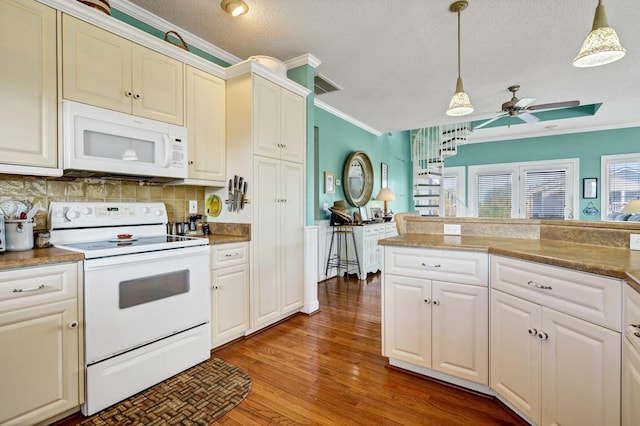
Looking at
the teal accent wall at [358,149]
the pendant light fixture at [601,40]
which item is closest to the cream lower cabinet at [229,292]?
the teal accent wall at [358,149]

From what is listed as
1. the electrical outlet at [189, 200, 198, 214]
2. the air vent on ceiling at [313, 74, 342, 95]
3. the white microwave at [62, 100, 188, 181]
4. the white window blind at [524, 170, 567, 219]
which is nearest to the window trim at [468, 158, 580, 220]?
the white window blind at [524, 170, 567, 219]

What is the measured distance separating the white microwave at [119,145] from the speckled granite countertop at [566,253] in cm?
171

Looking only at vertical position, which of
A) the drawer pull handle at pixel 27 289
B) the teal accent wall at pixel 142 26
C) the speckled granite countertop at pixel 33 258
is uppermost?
the teal accent wall at pixel 142 26

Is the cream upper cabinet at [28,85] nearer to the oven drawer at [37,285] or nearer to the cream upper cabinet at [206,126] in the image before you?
the oven drawer at [37,285]

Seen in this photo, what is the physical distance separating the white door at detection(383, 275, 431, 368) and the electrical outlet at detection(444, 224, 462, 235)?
63 centimetres

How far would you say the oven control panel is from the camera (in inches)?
77.2

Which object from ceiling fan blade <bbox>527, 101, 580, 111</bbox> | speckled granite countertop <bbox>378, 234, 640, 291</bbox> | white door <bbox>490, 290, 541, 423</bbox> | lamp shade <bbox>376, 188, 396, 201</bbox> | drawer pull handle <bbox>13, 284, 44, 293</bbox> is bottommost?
white door <bbox>490, 290, 541, 423</bbox>

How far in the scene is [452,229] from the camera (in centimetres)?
238

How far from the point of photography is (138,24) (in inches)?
94.3

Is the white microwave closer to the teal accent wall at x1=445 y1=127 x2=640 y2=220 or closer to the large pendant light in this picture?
the large pendant light

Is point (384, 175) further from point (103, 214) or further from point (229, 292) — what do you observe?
point (103, 214)

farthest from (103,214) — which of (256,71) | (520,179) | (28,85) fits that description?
(520,179)

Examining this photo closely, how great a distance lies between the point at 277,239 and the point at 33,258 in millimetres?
1713

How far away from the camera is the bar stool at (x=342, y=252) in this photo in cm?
462
